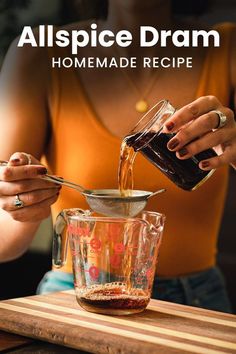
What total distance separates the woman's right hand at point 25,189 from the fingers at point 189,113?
27cm

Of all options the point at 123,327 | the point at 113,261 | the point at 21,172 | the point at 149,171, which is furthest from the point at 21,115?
the point at 123,327

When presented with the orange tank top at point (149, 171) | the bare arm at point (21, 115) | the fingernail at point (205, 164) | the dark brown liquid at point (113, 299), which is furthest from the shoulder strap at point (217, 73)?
the dark brown liquid at point (113, 299)

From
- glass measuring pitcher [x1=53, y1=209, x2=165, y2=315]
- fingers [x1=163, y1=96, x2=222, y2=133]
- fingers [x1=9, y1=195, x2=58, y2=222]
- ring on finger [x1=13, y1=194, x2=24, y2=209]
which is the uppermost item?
fingers [x1=163, y1=96, x2=222, y2=133]

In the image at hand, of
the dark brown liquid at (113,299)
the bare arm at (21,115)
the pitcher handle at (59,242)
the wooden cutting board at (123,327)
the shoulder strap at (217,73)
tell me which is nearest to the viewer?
the wooden cutting board at (123,327)

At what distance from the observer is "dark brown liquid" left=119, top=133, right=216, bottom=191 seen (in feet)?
4.56

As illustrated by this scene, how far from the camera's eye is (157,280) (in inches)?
69.6

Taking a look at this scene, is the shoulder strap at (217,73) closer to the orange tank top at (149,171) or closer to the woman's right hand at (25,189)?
the orange tank top at (149,171)

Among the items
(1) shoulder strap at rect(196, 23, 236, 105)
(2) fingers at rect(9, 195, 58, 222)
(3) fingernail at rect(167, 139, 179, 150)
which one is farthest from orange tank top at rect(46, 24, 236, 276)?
(3) fingernail at rect(167, 139, 179, 150)

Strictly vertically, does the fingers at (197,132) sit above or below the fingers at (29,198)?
above

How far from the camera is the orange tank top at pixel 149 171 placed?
183cm

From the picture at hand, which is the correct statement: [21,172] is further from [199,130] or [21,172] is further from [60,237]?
[199,130]

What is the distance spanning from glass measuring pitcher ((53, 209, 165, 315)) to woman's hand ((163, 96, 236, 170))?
0.55 ft

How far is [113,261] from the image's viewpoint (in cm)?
130

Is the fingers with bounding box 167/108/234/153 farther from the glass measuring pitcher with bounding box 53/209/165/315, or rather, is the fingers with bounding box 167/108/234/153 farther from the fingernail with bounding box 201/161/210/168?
the glass measuring pitcher with bounding box 53/209/165/315
